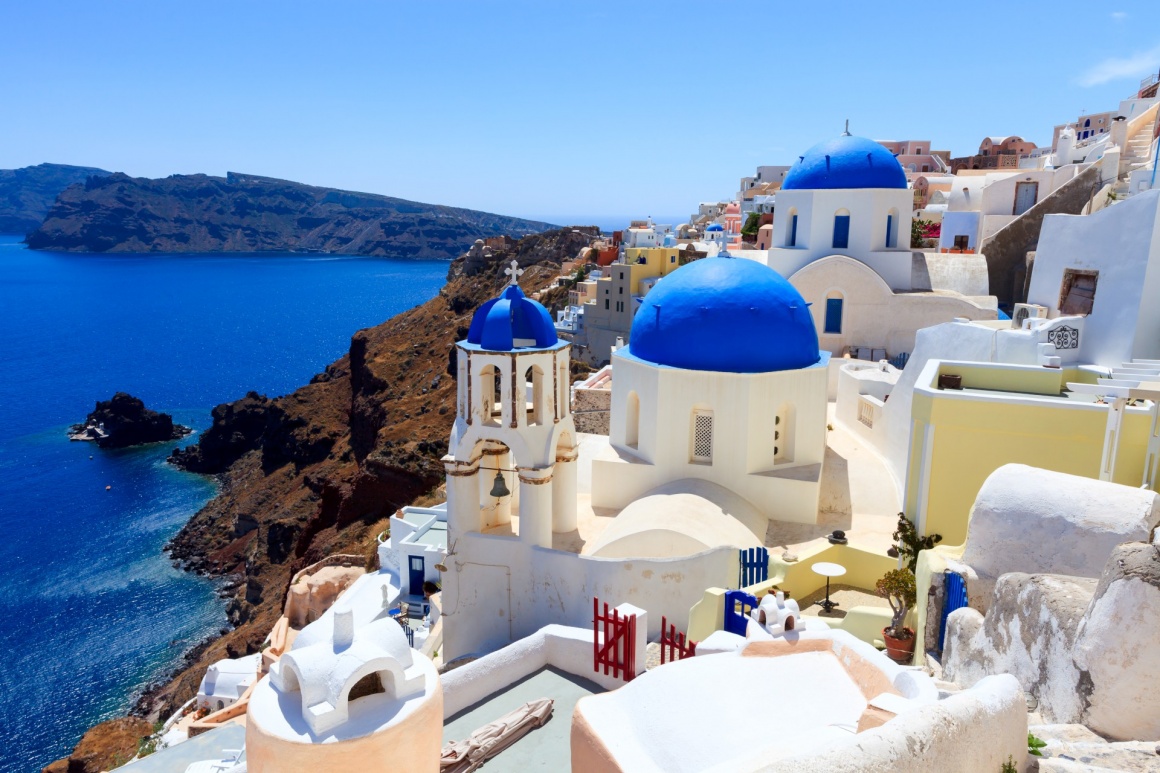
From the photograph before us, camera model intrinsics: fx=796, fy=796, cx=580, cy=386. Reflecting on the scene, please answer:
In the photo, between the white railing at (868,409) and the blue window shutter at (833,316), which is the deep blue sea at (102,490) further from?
the blue window shutter at (833,316)

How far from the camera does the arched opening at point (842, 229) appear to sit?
2212cm

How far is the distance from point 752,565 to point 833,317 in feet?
38.9

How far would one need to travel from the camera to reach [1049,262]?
15.8 m

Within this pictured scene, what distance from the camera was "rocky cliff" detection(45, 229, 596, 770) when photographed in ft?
121

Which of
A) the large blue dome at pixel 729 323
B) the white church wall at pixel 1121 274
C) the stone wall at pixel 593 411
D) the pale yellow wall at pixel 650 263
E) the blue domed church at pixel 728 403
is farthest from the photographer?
the pale yellow wall at pixel 650 263

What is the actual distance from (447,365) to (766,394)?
133ft

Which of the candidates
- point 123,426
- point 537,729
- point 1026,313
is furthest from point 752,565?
point 123,426

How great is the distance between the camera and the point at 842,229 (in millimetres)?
22234

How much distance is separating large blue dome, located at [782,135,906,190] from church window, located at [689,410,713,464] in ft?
35.8

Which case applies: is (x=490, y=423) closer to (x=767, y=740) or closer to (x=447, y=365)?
(x=767, y=740)

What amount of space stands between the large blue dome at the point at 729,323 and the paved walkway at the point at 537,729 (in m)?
6.48

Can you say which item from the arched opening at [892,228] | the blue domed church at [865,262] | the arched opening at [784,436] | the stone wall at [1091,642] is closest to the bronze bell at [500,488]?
the arched opening at [784,436]

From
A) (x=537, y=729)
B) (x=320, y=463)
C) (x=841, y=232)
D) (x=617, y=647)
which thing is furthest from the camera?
(x=320, y=463)

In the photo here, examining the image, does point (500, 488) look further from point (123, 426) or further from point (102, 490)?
point (123, 426)
